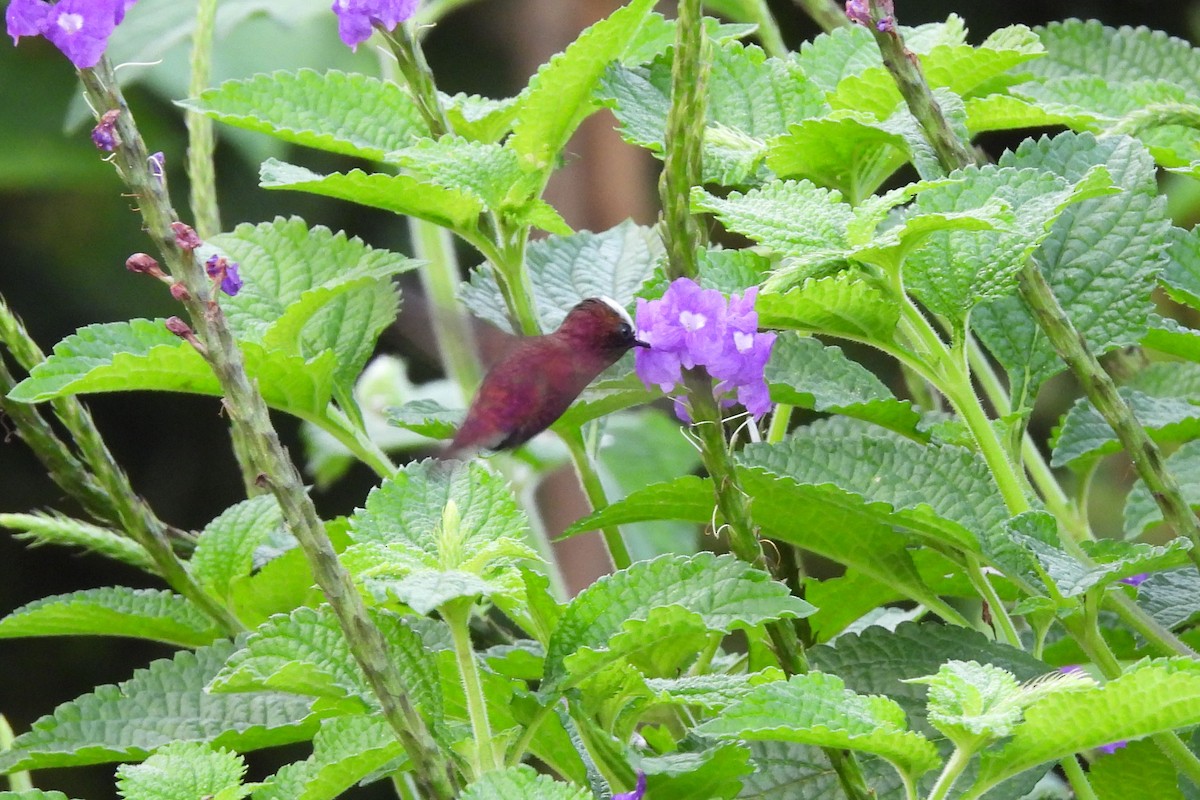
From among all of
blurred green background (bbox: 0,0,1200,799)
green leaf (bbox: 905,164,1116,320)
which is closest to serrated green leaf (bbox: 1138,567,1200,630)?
green leaf (bbox: 905,164,1116,320)

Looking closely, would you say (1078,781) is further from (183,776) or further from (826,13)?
(826,13)

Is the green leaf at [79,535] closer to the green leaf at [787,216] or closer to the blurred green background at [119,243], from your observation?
the green leaf at [787,216]

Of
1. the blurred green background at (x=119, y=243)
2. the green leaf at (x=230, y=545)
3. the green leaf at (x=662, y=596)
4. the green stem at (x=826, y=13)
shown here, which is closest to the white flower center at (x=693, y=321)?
the green leaf at (x=662, y=596)

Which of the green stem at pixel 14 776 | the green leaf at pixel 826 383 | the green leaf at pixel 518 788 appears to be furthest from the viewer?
the green stem at pixel 14 776

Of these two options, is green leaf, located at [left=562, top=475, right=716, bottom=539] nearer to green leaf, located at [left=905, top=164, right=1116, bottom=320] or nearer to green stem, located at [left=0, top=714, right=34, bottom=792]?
green leaf, located at [left=905, top=164, right=1116, bottom=320]

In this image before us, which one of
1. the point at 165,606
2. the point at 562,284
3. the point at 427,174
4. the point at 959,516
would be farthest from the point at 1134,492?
the point at 165,606

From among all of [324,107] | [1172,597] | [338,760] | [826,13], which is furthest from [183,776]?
[826,13]
